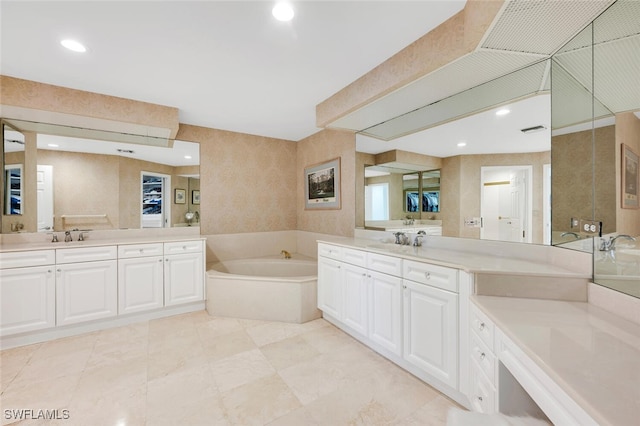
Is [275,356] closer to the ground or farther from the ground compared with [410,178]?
closer to the ground

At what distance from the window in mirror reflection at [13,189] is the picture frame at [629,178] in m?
4.73

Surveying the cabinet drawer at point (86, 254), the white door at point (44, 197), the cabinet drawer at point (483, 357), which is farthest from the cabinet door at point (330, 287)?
the white door at point (44, 197)

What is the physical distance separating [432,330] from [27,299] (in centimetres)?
350

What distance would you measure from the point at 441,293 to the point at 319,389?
1083 mm

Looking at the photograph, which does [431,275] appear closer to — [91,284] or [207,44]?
[207,44]

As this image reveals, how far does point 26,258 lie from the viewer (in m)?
2.39

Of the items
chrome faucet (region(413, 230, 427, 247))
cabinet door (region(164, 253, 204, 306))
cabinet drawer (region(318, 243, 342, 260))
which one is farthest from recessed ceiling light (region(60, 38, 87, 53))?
chrome faucet (region(413, 230, 427, 247))

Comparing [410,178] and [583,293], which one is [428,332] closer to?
[583,293]

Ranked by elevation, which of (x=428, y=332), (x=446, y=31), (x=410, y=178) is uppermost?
(x=446, y=31)

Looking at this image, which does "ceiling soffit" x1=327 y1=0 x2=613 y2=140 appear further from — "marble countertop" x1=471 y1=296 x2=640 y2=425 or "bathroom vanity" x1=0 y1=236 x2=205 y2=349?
"bathroom vanity" x1=0 y1=236 x2=205 y2=349

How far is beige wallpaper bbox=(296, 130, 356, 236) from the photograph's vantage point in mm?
3436

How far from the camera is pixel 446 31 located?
63.1 inches

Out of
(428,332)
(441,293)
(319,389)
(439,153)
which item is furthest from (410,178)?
(319,389)

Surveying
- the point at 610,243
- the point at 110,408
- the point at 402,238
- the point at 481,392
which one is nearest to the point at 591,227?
the point at 610,243
